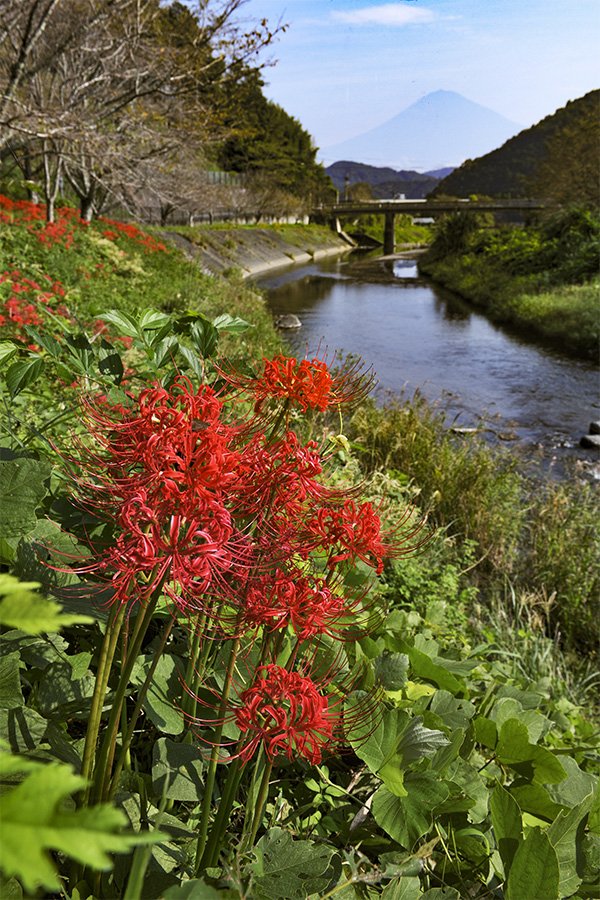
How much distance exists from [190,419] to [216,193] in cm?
3128

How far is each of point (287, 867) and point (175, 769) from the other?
0.27m

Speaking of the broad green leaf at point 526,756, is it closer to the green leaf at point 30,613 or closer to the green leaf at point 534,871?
the green leaf at point 534,871

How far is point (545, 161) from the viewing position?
102ft

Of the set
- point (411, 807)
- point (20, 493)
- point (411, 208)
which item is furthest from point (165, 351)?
point (411, 208)

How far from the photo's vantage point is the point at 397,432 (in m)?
6.46

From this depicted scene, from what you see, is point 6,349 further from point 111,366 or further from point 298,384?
point 298,384

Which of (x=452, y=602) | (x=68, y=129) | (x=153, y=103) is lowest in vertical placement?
(x=452, y=602)

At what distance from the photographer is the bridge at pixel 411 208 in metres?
41.4

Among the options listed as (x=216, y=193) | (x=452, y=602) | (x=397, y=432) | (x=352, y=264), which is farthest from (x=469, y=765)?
(x=352, y=264)

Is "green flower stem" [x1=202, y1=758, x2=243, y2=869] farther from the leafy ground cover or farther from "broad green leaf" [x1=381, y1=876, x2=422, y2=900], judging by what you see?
"broad green leaf" [x1=381, y1=876, x2=422, y2=900]

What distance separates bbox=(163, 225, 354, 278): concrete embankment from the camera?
25.1 m

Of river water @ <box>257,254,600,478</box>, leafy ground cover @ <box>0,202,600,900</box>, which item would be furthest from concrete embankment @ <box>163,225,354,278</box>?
leafy ground cover @ <box>0,202,600,900</box>

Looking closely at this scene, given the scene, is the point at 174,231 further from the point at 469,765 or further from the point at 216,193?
the point at 469,765

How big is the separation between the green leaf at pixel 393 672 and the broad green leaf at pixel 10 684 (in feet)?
2.32
